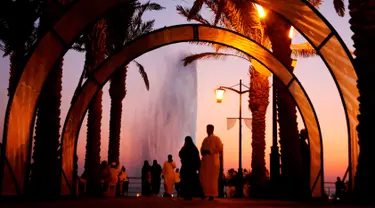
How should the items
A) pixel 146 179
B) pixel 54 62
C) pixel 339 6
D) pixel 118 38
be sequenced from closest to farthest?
pixel 54 62, pixel 339 6, pixel 146 179, pixel 118 38

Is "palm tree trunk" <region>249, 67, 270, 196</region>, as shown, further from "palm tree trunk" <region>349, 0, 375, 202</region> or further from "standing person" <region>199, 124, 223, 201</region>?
"palm tree trunk" <region>349, 0, 375, 202</region>

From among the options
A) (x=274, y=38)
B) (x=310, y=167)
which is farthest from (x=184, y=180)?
(x=274, y=38)

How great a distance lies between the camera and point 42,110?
63.5 ft

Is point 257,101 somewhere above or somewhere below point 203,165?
above

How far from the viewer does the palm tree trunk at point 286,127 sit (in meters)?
20.4

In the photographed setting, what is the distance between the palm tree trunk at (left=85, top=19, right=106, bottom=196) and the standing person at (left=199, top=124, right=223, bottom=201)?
8.70 m

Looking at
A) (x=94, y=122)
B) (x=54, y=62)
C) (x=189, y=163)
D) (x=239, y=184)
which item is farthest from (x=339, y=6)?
(x=54, y=62)

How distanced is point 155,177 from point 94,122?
359cm

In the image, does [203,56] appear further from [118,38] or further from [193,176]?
[193,176]

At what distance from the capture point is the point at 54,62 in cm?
1388

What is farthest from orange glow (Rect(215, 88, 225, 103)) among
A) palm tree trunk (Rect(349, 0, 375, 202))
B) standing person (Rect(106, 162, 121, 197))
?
palm tree trunk (Rect(349, 0, 375, 202))

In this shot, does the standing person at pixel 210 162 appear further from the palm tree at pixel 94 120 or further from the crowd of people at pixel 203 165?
the palm tree at pixel 94 120

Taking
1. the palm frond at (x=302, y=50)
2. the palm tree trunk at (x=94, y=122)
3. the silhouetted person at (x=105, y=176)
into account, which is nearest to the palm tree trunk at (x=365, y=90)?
the silhouetted person at (x=105, y=176)

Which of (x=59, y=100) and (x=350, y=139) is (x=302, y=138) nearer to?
(x=350, y=139)
